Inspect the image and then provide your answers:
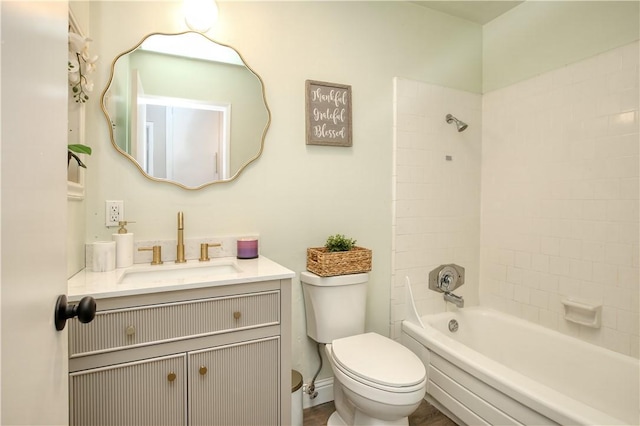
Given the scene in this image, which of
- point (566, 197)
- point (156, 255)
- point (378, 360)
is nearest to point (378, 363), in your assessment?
point (378, 360)

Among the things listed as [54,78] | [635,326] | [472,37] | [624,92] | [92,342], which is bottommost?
[635,326]

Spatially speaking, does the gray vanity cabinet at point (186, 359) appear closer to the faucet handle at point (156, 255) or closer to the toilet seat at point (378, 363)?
the toilet seat at point (378, 363)

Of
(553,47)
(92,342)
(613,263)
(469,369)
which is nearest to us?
(92,342)

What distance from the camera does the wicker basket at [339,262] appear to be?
1804mm

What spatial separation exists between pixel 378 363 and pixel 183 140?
1.41m

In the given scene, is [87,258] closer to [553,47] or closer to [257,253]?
[257,253]

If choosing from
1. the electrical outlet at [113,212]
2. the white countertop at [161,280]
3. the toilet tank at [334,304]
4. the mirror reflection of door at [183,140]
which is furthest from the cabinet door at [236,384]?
the mirror reflection of door at [183,140]

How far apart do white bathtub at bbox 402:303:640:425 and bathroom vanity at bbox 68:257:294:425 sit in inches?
36.6

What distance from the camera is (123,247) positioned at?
1517 millimetres

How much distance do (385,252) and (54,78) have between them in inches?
73.7

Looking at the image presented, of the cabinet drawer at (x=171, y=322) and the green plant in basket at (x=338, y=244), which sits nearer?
the cabinet drawer at (x=171, y=322)

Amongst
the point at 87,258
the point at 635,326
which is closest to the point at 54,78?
the point at 87,258

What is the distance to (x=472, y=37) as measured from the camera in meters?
2.50

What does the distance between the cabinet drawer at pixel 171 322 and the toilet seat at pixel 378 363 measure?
1.42 feet
